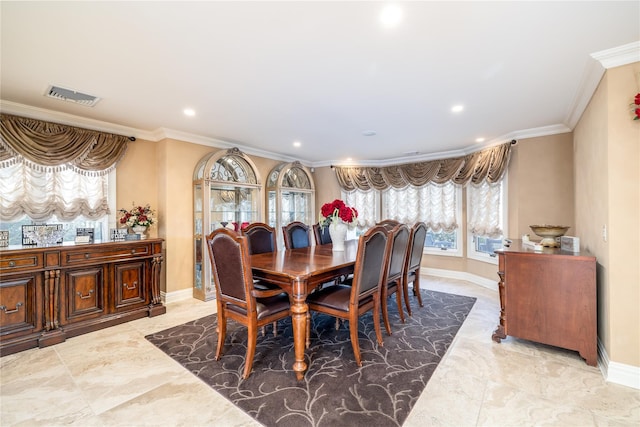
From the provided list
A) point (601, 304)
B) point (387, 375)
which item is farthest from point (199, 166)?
point (601, 304)

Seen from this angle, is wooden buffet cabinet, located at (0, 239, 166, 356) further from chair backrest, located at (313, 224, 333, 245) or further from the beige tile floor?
chair backrest, located at (313, 224, 333, 245)

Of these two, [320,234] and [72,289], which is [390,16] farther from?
[72,289]

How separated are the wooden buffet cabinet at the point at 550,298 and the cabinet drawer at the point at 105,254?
3.95 meters

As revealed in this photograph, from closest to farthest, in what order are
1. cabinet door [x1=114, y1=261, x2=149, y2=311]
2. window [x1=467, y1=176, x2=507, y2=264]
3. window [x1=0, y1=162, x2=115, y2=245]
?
window [x1=0, y1=162, x2=115, y2=245], cabinet door [x1=114, y1=261, x2=149, y2=311], window [x1=467, y1=176, x2=507, y2=264]

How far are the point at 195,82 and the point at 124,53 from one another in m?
0.55

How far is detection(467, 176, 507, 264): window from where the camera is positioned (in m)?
4.43

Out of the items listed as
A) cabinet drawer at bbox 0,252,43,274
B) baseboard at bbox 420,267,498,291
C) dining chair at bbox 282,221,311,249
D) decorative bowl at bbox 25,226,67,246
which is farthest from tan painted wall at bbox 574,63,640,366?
decorative bowl at bbox 25,226,67,246

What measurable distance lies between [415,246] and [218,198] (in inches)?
120

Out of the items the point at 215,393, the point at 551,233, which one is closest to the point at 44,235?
the point at 215,393

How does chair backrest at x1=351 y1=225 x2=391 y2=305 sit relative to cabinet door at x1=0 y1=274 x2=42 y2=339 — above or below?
above

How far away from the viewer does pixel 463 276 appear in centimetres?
515

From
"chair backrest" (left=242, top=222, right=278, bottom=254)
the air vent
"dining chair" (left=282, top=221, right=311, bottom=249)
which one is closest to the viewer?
the air vent

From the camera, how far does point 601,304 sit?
7.56ft

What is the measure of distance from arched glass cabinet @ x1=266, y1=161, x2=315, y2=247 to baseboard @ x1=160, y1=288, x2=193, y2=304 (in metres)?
1.79
